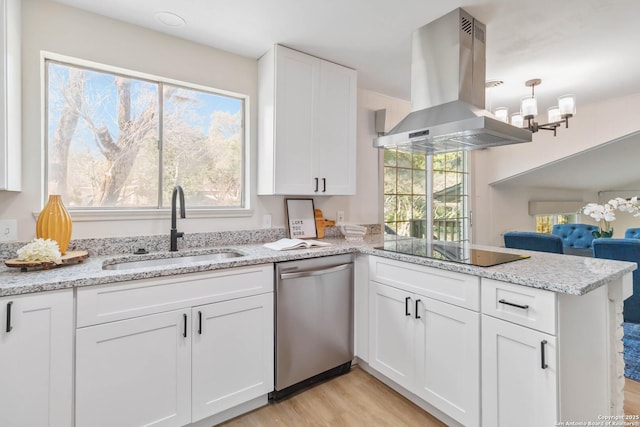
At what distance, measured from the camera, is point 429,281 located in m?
1.74

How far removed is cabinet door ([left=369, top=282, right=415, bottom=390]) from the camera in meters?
1.86

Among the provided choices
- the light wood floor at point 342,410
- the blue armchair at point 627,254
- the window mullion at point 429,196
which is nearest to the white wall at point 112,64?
the light wood floor at point 342,410

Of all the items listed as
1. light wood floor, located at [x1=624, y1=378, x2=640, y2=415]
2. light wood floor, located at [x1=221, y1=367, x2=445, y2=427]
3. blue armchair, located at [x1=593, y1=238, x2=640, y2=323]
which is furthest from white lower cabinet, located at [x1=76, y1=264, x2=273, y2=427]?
blue armchair, located at [x1=593, y1=238, x2=640, y2=323]

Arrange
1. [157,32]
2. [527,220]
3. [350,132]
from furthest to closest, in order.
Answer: [527,220]
[350,132]
[157,32]

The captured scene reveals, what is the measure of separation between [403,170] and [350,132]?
3.46 ft

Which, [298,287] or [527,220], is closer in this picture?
[298,287]

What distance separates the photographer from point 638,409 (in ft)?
5.90

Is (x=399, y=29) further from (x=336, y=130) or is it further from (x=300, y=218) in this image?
(x=300, y=218)

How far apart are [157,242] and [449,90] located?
212cm

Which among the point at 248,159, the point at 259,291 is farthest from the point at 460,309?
the point at 248,159

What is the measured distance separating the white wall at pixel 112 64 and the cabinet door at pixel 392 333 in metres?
1.05

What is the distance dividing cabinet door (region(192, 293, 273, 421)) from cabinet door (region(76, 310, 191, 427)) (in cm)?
6

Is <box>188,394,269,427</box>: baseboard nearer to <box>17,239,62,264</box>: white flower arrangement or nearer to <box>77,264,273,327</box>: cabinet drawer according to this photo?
<box>77,264,273,327</box>: cabinet drawer

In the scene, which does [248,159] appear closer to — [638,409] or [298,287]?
[298,287]
